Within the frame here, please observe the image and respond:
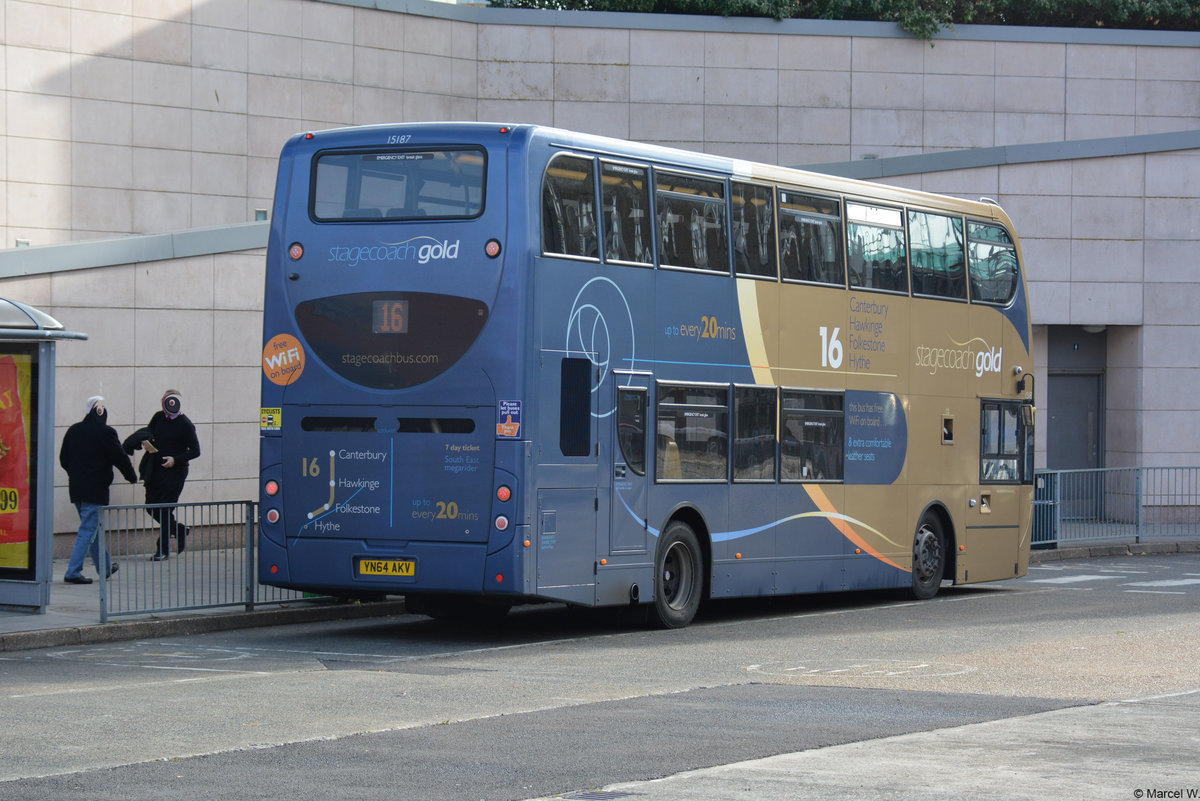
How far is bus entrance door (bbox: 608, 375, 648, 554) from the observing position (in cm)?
1475

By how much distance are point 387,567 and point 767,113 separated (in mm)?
19030

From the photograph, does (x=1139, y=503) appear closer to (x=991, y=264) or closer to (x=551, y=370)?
(x=991, y=264)

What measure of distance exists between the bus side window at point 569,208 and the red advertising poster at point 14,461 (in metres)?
5.43

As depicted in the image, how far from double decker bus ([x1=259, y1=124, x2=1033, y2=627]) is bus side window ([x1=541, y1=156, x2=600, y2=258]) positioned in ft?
0.06

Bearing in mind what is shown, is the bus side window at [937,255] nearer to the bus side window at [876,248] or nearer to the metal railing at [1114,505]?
the bus side window at [876,248]

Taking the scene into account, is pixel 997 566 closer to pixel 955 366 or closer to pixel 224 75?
pixel 955 366

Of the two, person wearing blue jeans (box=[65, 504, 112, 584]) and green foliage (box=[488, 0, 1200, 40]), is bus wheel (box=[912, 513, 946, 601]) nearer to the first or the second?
person wearing blue jeans (box=[65, 504, 112, 584])

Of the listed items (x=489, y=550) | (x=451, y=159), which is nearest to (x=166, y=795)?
(x=489, y=550)

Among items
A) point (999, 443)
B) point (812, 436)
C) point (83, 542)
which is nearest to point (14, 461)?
point (83, 542)

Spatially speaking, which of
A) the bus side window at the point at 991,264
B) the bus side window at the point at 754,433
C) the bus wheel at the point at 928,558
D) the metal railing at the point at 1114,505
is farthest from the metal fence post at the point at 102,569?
the metal railing at the point at 1114,505

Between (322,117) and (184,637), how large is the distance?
1499 cm

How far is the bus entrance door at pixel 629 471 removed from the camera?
1475cm

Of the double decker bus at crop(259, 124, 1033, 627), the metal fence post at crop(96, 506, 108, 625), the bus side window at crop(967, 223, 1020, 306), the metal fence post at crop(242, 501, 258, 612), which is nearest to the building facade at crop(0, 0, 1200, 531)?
the bus side window at crop(967, 223, 1020, 306)

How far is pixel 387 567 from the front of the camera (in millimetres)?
14039
